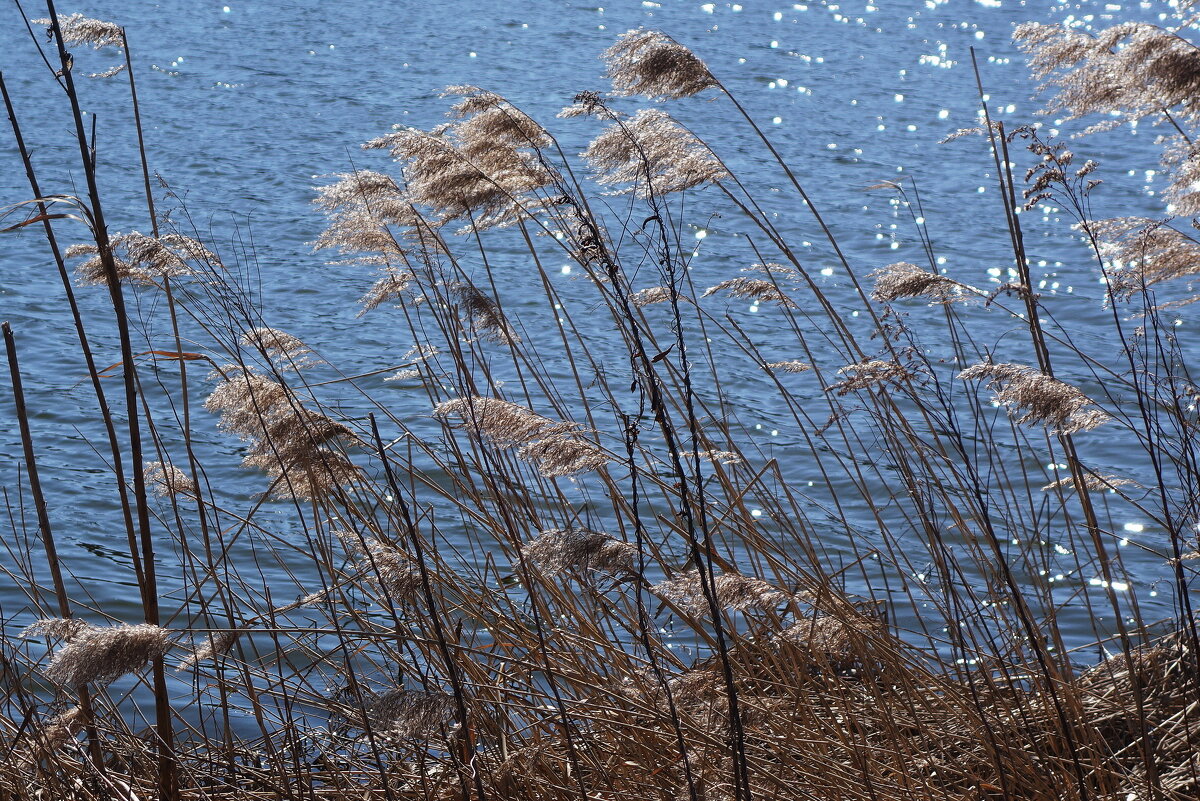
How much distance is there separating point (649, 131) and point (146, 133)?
8690mm

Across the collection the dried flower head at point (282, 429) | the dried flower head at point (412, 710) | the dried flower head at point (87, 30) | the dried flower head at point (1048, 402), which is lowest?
the dried flower head at point (412, 710)

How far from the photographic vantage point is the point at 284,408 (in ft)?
7.68

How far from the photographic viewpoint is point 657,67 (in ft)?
9.65

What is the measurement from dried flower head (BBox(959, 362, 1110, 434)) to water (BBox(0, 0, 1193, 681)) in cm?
310

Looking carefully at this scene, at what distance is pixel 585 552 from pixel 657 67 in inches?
66.7

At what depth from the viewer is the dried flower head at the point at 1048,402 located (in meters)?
1.96

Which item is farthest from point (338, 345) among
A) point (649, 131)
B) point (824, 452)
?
point (649, 131)

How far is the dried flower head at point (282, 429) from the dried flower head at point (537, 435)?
244 millimetres

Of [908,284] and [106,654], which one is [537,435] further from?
[908,284]

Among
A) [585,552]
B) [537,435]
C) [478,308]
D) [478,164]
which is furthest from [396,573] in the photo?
[478,164]

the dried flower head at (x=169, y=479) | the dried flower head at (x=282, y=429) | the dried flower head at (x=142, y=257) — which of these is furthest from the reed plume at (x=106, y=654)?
the dried flower head at (x=169, y=479)

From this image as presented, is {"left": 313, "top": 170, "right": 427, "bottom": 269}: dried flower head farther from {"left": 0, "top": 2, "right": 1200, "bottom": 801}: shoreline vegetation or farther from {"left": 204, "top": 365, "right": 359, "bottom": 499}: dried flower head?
{"left": 204, "top": 365, "right": 359, "bottom": 499}: dried flower head

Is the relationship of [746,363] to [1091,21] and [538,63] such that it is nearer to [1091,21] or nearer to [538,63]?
[538,63]

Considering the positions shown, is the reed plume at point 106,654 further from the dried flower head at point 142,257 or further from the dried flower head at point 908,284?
the dried flower head at point 908,284
